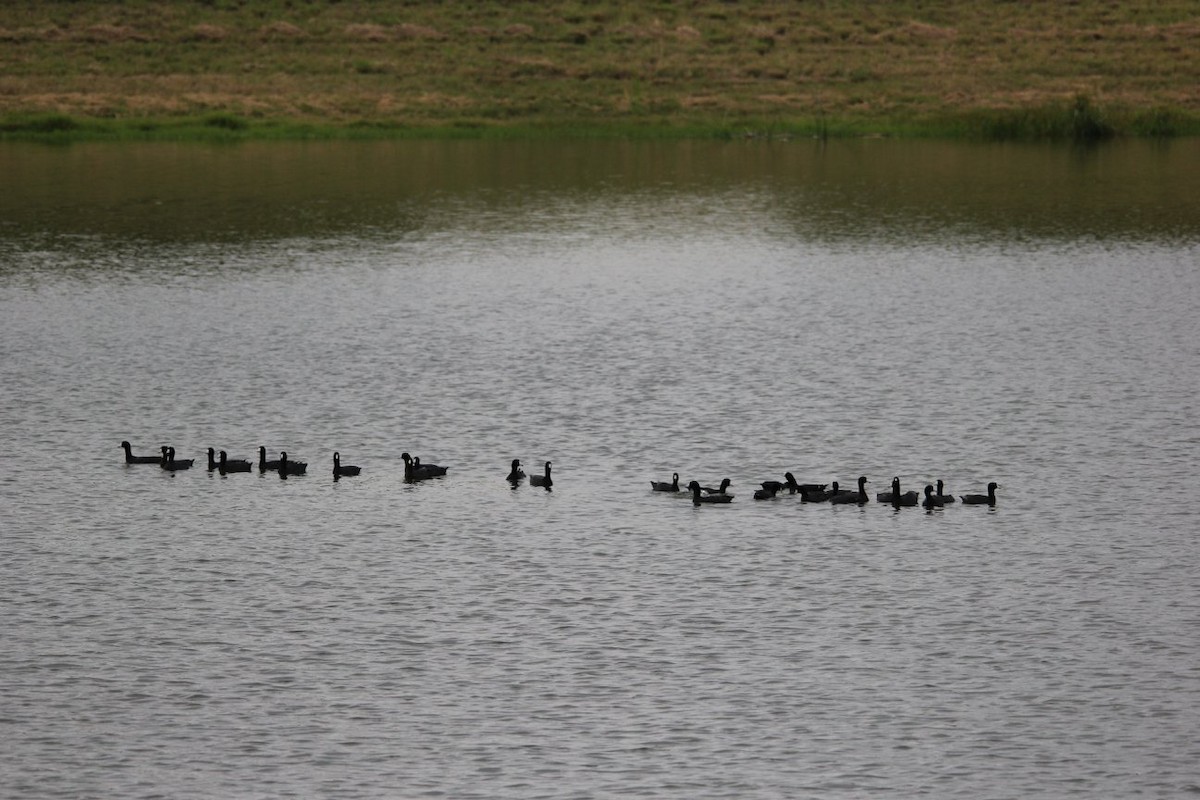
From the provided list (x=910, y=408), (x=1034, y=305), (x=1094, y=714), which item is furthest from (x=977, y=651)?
(x=1034, y=305)

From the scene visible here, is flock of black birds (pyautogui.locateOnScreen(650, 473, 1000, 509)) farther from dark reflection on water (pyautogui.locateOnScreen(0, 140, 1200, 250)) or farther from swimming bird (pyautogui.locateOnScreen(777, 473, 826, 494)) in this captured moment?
dark reflection on water (pyautogui.locateOnScreen(0, 140, 1200, 250))

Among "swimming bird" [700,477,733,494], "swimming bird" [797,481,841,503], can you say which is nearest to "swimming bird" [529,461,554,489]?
"swimming bird" [700,477,733,494]

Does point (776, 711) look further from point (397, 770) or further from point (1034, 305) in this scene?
point (1034, 305)

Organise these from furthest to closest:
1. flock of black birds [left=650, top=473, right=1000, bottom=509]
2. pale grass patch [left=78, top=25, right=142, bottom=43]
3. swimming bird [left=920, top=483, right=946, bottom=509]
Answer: pale grass patch [left=78, top=25, right=142, bottom=43]
flock of black birds [left=650, top=473, right=1000, bottom=509]
swimming bird [left=920, top=483, right=946, bottom=509]

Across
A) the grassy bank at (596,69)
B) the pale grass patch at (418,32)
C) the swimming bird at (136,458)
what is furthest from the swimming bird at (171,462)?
the pale grass patch at (418,32)

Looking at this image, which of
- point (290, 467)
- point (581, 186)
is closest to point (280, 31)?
point (581, 186)

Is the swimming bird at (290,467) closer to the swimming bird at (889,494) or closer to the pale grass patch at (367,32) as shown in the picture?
the swimming bird at (889,494)

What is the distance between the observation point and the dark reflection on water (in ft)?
248

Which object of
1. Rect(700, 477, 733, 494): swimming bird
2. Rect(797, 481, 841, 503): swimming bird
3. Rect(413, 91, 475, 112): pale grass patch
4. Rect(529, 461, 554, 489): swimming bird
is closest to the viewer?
Rect(797, 481, 841, 503): swimming bird

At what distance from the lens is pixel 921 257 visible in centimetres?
6894

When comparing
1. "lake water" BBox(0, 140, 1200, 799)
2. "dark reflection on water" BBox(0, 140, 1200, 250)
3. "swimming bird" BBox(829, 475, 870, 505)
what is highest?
"dark reflection on water" BBox(0, 140, 1200, 250)

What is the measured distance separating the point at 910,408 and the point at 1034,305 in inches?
632

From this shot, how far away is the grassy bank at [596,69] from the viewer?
102500 mm

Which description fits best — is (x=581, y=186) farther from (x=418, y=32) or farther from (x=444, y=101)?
(x=418, y=32)
